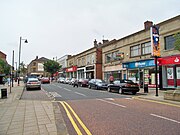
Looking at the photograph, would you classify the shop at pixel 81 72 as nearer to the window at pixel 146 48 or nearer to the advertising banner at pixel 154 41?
the window at pixel 146 48

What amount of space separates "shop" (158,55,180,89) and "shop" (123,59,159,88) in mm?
1800

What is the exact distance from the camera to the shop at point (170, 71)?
71.7ft

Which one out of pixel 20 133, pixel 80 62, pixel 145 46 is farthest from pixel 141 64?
pixel 80 62

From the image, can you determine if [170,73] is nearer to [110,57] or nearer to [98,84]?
[98,84]

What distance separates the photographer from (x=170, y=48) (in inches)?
901

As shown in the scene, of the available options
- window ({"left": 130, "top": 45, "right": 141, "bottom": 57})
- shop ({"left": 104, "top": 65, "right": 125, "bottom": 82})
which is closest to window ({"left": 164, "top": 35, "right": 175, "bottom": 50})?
window ({"left": 130, "top": 45, "right": 141, "bottom": 57})

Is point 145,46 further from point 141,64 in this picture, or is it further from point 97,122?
point 97,122

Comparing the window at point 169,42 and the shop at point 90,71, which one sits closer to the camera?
the window at point 169,42

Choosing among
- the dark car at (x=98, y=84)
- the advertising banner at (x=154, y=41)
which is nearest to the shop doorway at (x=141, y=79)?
the dark car at (x=98, y=84)

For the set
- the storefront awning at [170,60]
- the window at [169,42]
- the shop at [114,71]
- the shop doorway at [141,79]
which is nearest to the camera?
the storefront awning at [170,60]

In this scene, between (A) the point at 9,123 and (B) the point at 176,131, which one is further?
(A) the point at 9,123

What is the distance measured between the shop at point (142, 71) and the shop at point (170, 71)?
1800mm

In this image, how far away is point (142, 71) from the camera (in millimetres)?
27609

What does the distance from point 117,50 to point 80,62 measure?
76.4 ft
